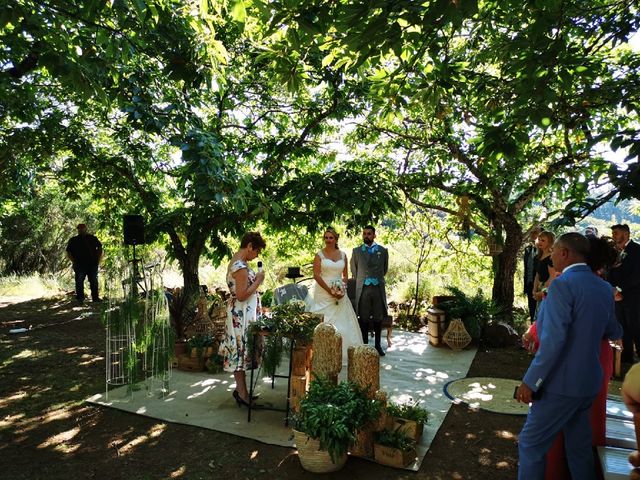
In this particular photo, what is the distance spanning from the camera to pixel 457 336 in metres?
7.12

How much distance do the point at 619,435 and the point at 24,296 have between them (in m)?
13.4

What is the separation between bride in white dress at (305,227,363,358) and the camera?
643 cm

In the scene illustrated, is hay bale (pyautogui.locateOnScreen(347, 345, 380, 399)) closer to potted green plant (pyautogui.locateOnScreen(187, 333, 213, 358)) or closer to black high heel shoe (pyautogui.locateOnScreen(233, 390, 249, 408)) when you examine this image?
black high heel shoe (pyautogui.locateOnScreen(233, 390, 249, 408))

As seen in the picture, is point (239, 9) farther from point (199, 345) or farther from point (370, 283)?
point (370, 283)

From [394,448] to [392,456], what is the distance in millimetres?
59

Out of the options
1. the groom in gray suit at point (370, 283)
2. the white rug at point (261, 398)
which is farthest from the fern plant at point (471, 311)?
the groom in gray suit at point (370, 283)

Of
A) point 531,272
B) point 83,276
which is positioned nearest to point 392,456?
point 531,272

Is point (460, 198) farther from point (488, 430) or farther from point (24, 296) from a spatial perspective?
point (24, 296)

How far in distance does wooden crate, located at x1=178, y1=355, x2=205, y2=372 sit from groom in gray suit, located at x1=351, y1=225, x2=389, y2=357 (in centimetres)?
219

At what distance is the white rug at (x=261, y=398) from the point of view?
13.9ft

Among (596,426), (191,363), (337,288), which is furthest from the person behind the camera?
(337,288)

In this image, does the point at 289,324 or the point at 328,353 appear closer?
the point at 328,353

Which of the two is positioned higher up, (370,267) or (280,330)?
(370,267)

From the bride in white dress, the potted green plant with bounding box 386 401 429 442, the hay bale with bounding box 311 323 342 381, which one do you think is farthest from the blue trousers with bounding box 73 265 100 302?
the potted green plant with bounding box 386 401 429 442
